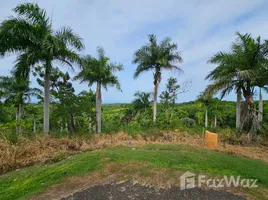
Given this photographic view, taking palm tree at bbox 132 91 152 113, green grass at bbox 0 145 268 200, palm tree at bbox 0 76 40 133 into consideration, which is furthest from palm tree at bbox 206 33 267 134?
palm tree at bbox 0 76 40 133

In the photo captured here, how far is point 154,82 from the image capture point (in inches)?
809

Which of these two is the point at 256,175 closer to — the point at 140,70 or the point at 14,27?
the point at 14,27

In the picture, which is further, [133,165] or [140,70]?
[140,70]

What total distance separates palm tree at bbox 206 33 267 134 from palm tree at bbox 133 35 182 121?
7389 mm

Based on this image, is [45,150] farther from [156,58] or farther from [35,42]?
[156,58]

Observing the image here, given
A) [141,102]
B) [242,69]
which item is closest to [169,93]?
[141,102]

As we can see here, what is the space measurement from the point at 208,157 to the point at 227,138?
553cm

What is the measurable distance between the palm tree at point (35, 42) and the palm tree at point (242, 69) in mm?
7634

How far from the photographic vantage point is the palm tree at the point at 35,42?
9969mm

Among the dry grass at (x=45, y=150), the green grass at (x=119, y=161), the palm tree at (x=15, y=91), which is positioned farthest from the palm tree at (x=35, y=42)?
the palm tree at (x=15, y=91)

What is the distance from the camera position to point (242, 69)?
11984 millimetres

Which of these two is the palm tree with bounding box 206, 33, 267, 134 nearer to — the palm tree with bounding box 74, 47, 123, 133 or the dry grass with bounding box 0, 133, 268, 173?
the dry grass with bounding box 0, 133, 268, 173

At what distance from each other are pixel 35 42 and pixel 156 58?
37.4ft

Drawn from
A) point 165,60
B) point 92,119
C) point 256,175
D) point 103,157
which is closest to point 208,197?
point 256,175
